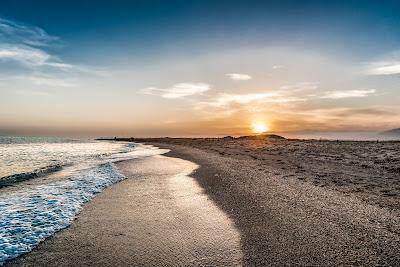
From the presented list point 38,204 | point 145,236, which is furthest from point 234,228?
point 38,204

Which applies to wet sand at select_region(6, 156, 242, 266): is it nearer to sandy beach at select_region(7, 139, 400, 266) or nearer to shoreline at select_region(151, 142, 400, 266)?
sandy beach at select_region(7, 139, 400, 266)

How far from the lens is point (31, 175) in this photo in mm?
18906

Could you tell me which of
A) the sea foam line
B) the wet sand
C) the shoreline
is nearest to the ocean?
the sea foam line

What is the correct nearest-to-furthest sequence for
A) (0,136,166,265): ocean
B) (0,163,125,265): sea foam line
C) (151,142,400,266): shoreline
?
(151,142,400,266): shoreline, (0,163,125,265): sea foam line, (0,136,166,265): ocean

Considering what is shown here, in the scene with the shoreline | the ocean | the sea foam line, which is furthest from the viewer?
the ocean

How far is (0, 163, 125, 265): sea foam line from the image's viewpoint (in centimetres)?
763

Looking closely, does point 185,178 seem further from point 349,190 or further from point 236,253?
point 236,253

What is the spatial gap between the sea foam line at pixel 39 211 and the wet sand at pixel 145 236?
0.40 m

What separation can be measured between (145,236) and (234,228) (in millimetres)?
2506

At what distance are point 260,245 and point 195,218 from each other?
2.82m

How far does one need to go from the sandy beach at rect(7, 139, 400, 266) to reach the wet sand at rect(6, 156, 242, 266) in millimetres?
24

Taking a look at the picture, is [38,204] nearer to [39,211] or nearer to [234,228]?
[39,211]

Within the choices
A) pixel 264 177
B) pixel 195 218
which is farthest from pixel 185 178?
pixel 195 218

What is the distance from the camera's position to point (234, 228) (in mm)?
8398
